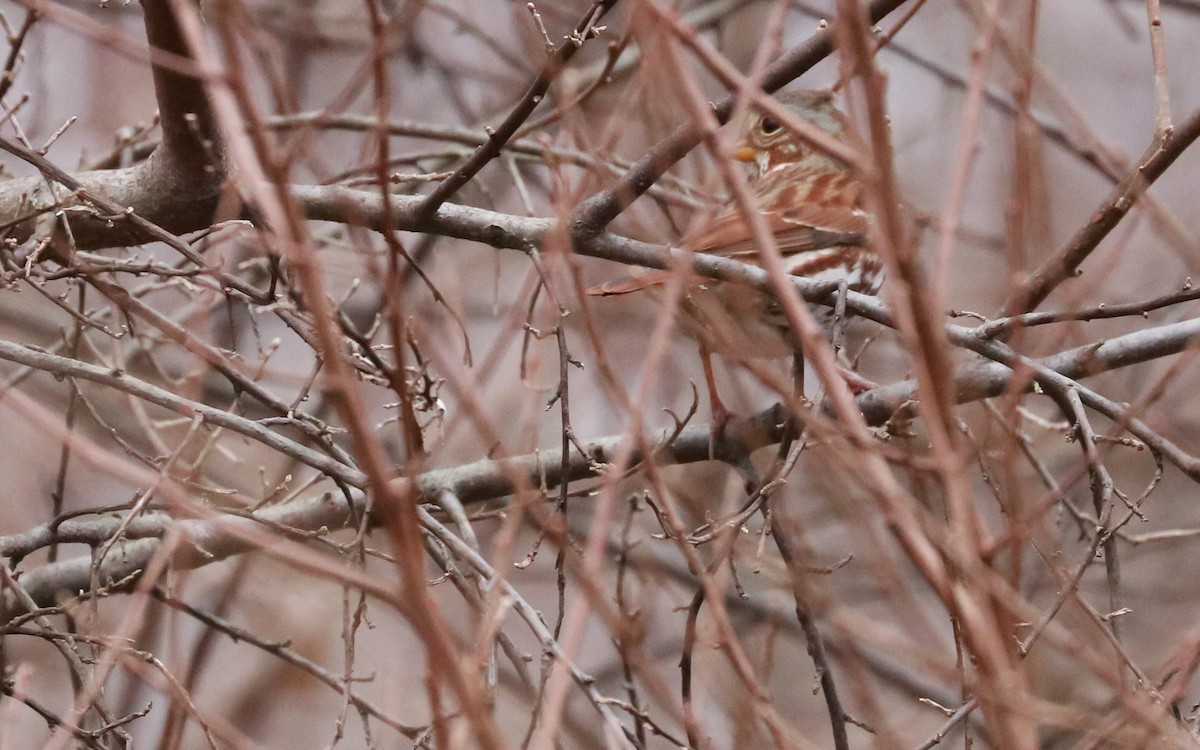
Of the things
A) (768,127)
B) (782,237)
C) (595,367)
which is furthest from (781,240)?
(595,367)

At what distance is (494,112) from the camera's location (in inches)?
266

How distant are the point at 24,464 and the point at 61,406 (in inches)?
85.1

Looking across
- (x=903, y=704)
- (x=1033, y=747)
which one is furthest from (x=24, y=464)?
(x=1033, y=747)

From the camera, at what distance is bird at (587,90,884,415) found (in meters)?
3.91

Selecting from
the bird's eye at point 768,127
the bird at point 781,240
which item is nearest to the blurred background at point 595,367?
the bird at point 781,240

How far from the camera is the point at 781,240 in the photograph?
4605 millimetres

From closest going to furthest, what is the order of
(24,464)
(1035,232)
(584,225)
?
(584,225)
(1035,232)
(24,464)

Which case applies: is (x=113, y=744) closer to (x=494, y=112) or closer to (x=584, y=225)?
(x=584, y=225)

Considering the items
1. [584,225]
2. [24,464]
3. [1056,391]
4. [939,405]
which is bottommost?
[939,405]

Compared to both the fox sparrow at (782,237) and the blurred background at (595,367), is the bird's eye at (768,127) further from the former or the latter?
the blurred background at (595,367)

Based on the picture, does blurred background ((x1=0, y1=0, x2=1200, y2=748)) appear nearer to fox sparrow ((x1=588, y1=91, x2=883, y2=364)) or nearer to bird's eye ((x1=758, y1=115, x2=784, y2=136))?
fox sparrow ((x1=588, y1=91, x2=883, y2=364))

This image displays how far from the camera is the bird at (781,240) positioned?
3.91m

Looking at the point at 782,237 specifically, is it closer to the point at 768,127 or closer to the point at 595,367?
the point at 768,127

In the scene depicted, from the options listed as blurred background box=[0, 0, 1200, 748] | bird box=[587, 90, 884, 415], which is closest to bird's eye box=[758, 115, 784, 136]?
bird box=[587, 90, 884, 415]
